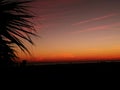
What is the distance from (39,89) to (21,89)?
526mm

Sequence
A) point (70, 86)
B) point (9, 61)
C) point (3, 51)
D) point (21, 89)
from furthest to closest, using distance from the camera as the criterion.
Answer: point (70, 86), point (21, 89), point (9, 61), point (3, 51)

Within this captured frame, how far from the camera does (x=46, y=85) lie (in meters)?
7.58

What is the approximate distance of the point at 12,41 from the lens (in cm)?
341

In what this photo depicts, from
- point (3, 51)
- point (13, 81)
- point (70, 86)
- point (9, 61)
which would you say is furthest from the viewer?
point (70, 86)

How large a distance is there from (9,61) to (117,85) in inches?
185

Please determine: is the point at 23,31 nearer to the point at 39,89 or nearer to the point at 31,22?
the point at 31,22

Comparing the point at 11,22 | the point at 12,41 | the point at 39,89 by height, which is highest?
the point at 11,22

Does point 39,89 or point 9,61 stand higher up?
point 9,61

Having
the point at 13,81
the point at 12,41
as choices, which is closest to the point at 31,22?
the point at 12,41

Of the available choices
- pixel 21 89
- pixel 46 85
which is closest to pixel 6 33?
pixel 21 89

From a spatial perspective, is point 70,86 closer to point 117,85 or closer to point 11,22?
point 117,85

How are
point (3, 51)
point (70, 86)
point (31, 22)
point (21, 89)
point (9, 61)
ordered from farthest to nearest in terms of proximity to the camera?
point (70, 86) → point (21, 89) → point (31, 22) → point (9, 61) → point (3, 51)

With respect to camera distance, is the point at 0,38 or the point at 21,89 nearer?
the point at 0,38

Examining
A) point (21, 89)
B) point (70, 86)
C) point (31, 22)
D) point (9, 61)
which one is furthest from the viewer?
point (70, 86)
